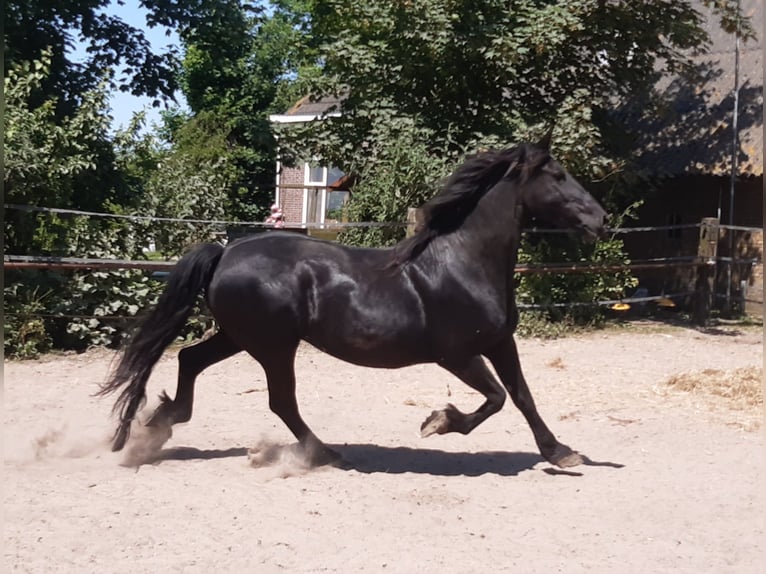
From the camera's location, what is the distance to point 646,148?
1462 cm

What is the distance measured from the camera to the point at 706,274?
12414mm

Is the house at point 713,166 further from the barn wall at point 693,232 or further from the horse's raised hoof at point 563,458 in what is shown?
the horse's raised hoof at point 563,458

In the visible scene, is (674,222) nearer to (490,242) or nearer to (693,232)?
(693,232)

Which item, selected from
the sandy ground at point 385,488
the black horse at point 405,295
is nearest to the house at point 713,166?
the sandy ground at point 385,488

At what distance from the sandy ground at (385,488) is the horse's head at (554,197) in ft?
4.92

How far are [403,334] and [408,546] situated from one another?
1457 mm

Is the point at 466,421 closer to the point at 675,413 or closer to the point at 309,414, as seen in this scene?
the point at 309,414

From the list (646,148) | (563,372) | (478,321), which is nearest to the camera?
(478,321)

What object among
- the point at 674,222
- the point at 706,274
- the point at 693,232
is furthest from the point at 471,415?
the point at 674,222

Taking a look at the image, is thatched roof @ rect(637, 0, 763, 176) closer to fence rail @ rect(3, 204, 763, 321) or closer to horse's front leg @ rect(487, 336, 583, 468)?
fence rail @ rect(3, 204, 763, 321)

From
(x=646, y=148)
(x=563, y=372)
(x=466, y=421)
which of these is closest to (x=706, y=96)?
(x=646, y=148)

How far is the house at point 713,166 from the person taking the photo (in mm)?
13648

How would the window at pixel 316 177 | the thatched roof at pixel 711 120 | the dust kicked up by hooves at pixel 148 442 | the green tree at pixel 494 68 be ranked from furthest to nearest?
the window at pixel 316 177 → the thatched roof at pixel 711 120 → the green tree at pixel 494 68 → the dust kicked up by hooves at pixel 148 442

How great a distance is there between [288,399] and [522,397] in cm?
140
